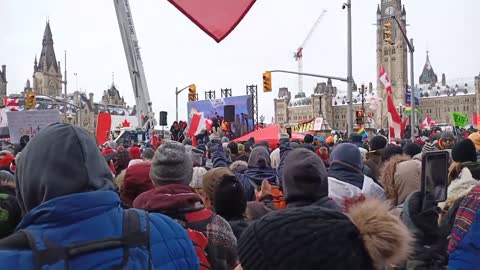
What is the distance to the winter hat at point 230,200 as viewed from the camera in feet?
13.5

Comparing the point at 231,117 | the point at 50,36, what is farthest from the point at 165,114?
the point at 50,36

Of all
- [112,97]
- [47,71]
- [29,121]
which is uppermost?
[47,71]

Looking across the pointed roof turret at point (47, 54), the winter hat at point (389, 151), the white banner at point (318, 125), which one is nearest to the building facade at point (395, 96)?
the pointed roof turret at point (47, 54)

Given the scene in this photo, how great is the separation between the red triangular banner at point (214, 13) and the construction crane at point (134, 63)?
17714 millimetres

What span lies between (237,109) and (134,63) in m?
18.6

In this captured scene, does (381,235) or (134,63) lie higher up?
(134,63)

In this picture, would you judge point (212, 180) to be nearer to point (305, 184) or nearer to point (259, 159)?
point (305, 184)

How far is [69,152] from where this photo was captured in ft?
6.88

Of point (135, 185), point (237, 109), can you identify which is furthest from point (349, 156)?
point (237, 109)

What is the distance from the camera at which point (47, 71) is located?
128 metres

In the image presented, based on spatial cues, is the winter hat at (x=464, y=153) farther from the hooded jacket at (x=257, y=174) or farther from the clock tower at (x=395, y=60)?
the clock tower at (x=395, y=60)

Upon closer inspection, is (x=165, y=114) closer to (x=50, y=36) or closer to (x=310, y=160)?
(x=310, y=160)

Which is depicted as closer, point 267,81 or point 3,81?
point 267,81

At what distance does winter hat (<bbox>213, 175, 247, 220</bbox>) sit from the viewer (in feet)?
13.5
